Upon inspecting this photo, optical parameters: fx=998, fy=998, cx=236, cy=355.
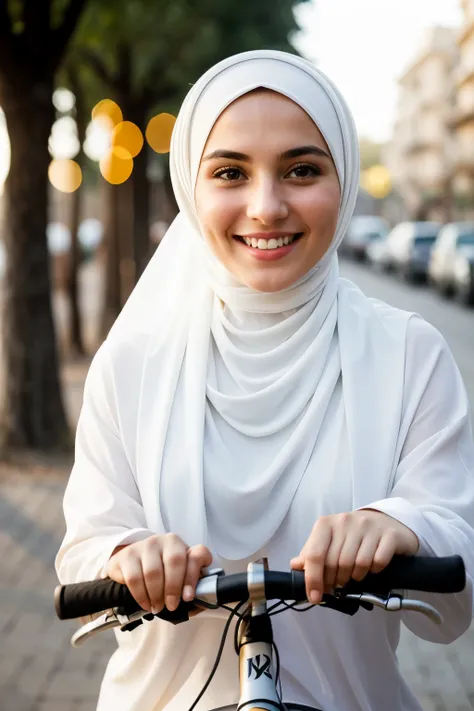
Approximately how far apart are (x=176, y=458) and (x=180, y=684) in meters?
0.44

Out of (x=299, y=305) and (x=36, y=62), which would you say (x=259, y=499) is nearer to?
(x=299, y=305)

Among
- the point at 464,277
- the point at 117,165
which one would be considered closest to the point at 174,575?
the point at 117,165

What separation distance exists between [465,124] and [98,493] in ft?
201

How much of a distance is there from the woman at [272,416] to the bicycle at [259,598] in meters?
0.18

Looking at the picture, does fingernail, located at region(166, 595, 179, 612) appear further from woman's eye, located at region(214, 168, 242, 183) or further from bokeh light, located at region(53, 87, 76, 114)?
bokeh light, located at region(53, 87, 76, 114)

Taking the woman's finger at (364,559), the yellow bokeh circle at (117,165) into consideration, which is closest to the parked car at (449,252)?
the yellow bokeh circle at (117,165)

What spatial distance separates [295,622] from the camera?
6.27ft

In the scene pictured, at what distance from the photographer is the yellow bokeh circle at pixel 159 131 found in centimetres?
1761

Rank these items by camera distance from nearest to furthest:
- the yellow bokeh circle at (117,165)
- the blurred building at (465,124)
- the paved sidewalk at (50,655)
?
the paved sidewalk at (50,655), the yellow bokeh circle at (117,165), the blurred building at (465,124)

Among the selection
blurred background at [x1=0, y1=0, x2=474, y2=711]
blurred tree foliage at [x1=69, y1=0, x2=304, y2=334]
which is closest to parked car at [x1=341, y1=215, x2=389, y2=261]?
blurred background at [x1=0, y1=0, x2=474, y2=711]

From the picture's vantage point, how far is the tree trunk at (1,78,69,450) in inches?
311

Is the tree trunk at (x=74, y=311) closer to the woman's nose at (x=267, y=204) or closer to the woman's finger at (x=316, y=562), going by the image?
the woman's nose at (x=267, y=204)

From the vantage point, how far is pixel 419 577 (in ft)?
5.07

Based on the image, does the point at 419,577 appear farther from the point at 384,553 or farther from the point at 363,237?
the point at 363,237
